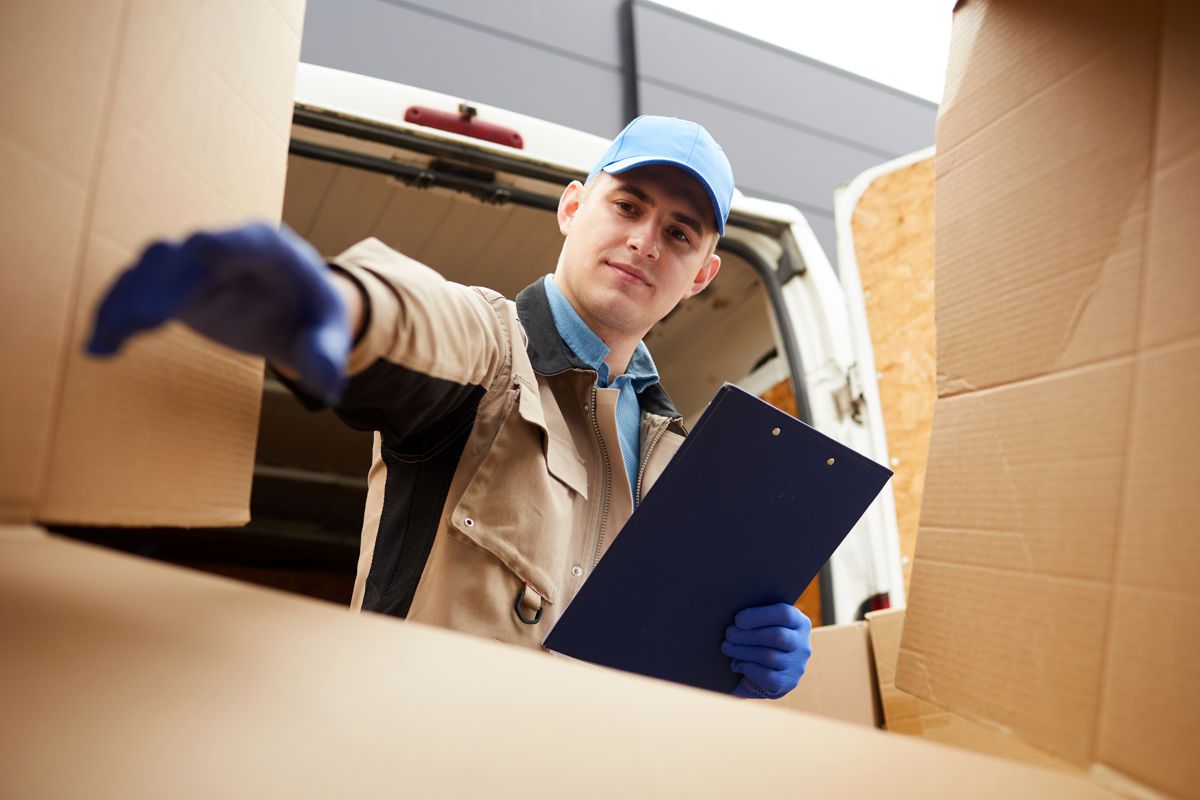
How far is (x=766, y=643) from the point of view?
1.19 meters

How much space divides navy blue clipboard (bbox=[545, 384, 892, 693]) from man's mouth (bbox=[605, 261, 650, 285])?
21.3 inches

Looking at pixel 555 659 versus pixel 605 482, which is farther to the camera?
pixel 605 482

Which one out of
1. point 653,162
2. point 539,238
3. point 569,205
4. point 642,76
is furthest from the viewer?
point 642,76

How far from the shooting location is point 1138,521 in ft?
1.86

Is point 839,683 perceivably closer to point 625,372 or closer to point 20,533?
point 625,372

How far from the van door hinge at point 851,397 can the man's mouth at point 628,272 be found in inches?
29.4

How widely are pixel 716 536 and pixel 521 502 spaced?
288mm

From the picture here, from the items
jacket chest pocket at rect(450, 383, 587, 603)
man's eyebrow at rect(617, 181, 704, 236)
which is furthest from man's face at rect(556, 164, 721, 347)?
jacket chest pocket at rect(450, 383, 587, 603)

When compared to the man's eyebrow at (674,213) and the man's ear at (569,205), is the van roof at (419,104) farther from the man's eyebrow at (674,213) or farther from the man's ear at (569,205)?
the man's eyebrow at (674,213)

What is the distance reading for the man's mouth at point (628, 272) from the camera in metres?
1.48

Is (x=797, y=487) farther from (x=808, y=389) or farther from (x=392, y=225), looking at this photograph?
(x=392, y=225)

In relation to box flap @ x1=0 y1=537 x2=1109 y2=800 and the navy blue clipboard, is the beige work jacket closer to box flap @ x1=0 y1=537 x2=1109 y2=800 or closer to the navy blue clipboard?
the navy blue clipboard

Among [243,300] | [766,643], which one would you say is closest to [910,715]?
[766,643]

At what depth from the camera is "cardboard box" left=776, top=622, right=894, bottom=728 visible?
58.6 inches
